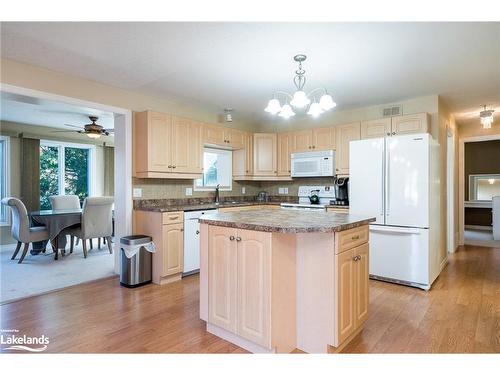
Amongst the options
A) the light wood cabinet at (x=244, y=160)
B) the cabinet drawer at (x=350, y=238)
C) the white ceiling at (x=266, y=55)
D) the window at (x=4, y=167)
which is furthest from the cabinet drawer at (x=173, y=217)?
the window at (x=4, y=167)

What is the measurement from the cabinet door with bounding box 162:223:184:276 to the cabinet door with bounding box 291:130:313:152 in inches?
93.0

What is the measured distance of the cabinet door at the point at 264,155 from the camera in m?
5.21

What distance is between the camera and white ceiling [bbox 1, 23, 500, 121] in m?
2.24

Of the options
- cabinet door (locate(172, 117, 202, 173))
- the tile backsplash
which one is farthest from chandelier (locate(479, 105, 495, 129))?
cabinet door (locate(172, 117, 202, 173))

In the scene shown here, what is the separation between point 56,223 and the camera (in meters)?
4.52

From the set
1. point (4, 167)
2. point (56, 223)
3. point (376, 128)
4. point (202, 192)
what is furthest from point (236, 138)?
point (4, 167)

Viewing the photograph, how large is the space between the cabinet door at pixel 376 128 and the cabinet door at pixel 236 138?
190 centimetres

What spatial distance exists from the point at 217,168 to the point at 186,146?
121cm

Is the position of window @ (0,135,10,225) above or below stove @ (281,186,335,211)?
above

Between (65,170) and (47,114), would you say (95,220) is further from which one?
(65,170)

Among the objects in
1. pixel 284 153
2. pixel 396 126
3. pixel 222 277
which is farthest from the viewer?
pixel 284 153

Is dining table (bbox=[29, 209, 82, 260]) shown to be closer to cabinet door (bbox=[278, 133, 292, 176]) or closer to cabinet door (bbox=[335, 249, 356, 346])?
cabinet door (bbox=[278, 133, 292, 176])
